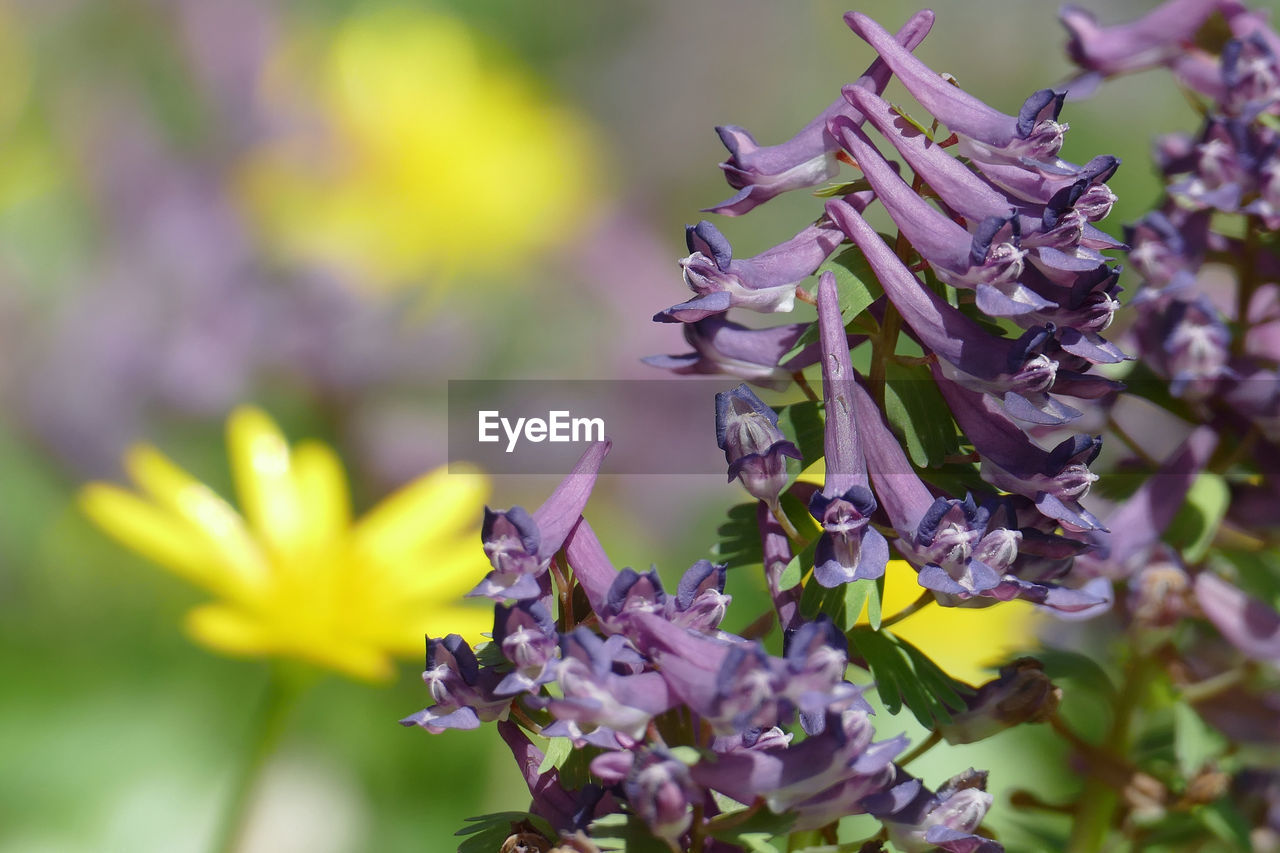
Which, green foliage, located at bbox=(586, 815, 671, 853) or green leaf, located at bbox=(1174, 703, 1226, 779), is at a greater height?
green leaf, located at bbox=(1174, 703, 1226, 779)

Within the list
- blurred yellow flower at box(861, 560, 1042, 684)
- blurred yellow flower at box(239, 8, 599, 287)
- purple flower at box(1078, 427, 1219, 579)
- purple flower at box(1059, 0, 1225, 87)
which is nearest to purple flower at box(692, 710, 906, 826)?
purple flower at box(1078, 427, 1219, 579)

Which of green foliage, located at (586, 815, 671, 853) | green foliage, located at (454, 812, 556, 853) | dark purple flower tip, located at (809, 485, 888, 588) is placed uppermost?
dark purple flower tip, located at (809, 485, 888, 588)

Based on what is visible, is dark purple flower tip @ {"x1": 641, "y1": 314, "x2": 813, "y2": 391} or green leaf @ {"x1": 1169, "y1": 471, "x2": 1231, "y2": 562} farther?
green leaf @ {"x1": 1169, "y1": 471, "x2": 1231, "y2": 562}

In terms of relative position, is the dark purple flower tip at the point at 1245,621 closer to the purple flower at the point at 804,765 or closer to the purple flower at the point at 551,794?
the purple flower at the point at 804,765

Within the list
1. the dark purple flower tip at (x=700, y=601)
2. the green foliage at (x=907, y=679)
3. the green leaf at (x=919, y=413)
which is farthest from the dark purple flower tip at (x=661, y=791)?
the green leaf at (x=919, y=413)

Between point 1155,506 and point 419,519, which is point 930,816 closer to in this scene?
point 1155,506

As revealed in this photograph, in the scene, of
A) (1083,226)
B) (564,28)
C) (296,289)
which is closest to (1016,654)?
(1083,226)

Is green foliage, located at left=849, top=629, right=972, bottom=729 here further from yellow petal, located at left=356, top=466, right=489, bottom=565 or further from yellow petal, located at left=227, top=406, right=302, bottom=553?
yellow petal, located at left=227, top=406, right=302, bottom=553

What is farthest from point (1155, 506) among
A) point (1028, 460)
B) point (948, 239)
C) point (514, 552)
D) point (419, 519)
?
point (419, 519)
